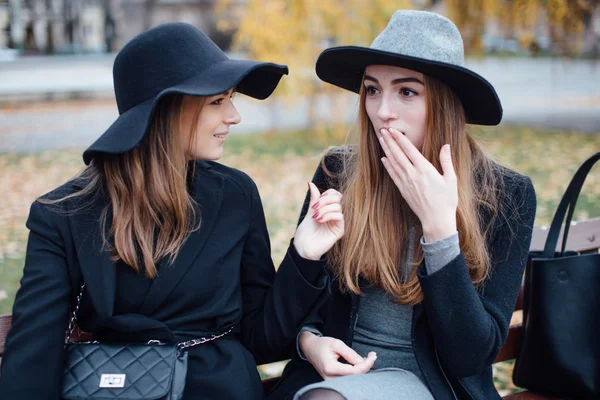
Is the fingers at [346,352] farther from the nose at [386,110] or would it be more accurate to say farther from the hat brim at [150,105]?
the hat brim at [150,105]

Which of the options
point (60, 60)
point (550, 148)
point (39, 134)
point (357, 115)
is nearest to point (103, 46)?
point (60, 60)

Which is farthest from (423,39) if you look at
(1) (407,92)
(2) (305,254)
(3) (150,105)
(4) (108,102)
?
(4) (108,102)

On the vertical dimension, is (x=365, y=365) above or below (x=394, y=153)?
below

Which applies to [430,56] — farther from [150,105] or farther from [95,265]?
[95,265]

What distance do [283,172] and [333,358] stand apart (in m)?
7.96

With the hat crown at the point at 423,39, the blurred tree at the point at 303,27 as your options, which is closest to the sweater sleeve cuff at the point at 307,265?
the hat crown at the point at 423,39

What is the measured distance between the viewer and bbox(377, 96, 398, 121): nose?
2.28 m

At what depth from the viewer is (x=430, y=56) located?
2270 millimetres

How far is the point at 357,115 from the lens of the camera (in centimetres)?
254

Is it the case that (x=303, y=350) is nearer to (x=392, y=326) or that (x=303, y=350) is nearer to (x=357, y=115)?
(x=392, y=326)

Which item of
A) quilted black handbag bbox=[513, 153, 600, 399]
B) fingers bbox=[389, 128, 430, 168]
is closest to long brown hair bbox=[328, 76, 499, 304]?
fingers bbox=[389, 128, 430, 168]

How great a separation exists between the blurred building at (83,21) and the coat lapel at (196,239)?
27.7 m

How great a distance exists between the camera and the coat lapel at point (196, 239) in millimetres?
2264

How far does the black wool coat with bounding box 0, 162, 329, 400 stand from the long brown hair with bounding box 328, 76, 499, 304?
0.60 feet
